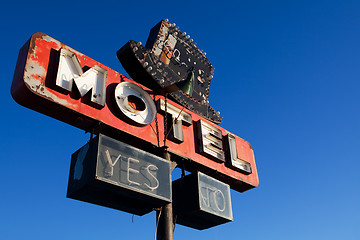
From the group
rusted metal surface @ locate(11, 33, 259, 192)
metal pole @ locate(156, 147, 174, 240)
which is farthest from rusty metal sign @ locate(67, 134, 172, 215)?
rusted metal surface @ locate(11, 33, 259, 192)

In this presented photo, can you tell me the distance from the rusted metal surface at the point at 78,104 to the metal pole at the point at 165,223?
1353 millimetres

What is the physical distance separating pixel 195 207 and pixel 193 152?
1.49 metres

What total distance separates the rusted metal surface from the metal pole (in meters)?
1.35

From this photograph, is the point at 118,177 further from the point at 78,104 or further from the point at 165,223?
the point at 78,104

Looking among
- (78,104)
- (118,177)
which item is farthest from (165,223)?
(78,104)

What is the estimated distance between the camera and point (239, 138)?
36.3ft

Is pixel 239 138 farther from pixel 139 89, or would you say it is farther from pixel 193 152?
pixel 139 89

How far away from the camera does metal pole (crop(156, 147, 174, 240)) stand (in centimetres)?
753

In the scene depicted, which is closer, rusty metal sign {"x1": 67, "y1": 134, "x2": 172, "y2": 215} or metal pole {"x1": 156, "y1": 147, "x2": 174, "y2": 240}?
rusty metal sign {"x1": 67, "y1": 134, "x2": 172, "y2": 215}

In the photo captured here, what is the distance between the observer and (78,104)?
7504 millimetres

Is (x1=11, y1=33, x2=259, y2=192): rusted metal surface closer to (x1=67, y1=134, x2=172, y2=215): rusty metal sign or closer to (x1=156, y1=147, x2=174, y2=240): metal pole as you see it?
(x1=67, y1=134, x2=172, y2=215): rusty metal sign

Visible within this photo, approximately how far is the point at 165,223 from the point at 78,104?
2759mm

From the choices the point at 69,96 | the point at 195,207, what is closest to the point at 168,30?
the point at 69,96

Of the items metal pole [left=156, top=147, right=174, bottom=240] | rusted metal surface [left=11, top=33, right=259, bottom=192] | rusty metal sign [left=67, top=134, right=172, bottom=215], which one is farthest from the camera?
metal pole [left=156, top=147, right=174, bottom=240]
